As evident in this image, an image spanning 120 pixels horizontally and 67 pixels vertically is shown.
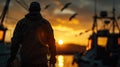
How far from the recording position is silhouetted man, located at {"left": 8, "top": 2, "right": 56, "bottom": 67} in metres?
7.80

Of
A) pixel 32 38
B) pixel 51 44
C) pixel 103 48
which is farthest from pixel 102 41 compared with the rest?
pixel 32 38

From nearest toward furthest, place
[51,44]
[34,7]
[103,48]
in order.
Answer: [34,7] → [51,44] → [103,48]

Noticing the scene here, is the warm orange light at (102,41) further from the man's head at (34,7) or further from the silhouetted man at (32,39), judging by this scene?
the man's head at (34,7)

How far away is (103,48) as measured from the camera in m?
42.1

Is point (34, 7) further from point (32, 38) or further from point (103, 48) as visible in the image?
point (103, 48)

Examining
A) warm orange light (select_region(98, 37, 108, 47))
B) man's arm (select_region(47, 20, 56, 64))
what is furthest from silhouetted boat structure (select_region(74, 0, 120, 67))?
man's arm (select_region(47, 20, 56, 64))

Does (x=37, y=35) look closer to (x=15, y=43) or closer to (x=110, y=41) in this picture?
(x=15, y=43)

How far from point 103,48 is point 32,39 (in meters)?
34.6

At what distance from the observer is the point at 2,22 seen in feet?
104

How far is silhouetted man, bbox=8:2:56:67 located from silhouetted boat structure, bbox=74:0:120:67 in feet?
94.5

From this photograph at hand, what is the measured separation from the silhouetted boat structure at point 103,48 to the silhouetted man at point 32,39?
94.5ft

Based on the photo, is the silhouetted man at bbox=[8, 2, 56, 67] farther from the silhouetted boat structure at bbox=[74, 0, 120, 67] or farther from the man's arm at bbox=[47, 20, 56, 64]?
the silhouetted boat structure at bbox=[74, 0, 120, 67]

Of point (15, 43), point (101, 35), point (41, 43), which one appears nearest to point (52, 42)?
point (41, 43)

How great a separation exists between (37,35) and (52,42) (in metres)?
0.38
